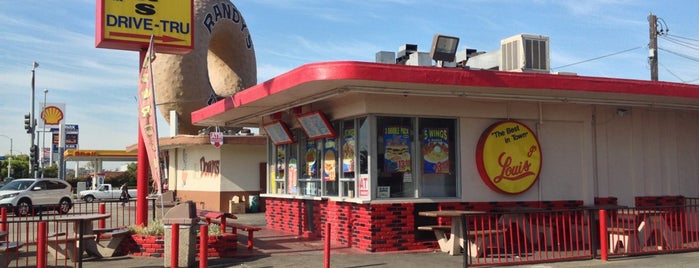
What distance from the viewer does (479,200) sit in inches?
514

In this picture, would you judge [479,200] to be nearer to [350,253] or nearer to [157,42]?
[350,253]

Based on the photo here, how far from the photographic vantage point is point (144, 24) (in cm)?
1359

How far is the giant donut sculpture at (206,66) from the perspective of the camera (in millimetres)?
28141

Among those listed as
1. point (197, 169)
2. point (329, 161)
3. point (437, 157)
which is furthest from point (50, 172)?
point (437, 157)

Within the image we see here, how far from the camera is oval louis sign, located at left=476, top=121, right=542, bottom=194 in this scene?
13.0m

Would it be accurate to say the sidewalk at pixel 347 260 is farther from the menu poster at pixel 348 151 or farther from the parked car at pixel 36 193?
the parked car at pixel 36 193

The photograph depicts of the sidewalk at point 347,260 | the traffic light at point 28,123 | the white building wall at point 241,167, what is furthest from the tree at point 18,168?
the sidewalk at point 347,260

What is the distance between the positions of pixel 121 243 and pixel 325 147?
4569 millimetres

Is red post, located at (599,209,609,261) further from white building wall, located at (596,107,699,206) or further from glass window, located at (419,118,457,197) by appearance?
white building wall, located at (596,107,699,206)

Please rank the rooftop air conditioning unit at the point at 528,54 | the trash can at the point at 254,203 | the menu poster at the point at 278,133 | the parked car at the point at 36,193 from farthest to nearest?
the parked car at the point at 36,193
the trash can at the point at 254,203
the menu poster at the point at 278,133
the rooftop air conditioning unit at the point at 528,54

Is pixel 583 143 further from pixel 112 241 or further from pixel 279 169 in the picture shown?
pixel 112 241

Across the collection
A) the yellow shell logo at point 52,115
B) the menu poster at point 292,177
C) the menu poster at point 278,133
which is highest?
the yellow shell logo at point 52,115

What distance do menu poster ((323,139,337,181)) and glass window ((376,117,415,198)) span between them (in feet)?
5.20

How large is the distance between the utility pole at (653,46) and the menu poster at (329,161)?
18856 millimetres
